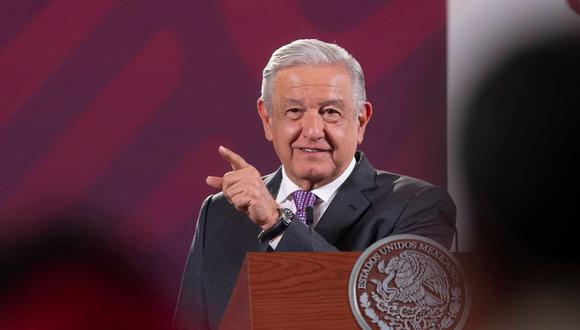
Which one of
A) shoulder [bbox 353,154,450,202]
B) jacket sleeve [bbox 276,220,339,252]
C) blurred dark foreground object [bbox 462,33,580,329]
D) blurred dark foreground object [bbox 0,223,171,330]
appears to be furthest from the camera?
blurred dark foreground object [bbox 0,223,171,330]

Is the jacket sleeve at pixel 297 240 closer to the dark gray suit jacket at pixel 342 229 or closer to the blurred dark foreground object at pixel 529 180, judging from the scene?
the dark gray suit jacket at pixel 342 229

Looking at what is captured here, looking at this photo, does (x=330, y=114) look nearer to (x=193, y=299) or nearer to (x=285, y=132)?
(x=285, y=132)

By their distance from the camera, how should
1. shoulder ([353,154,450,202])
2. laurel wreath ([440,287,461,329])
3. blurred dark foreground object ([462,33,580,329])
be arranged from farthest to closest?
shoulder ([353,154,450,202]) → laurel wreath ([440,287,461,329]) → blurred dark foreground object ([462,33,580,329])

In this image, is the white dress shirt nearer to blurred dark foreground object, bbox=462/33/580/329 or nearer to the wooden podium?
the wooden podium

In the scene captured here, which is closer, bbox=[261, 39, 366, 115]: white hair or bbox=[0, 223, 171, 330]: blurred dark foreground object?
bbox=[261, 39, 366, 115]: white hair

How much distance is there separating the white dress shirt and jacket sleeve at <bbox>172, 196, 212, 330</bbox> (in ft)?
0.73

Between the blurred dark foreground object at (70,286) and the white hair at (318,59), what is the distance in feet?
2.37

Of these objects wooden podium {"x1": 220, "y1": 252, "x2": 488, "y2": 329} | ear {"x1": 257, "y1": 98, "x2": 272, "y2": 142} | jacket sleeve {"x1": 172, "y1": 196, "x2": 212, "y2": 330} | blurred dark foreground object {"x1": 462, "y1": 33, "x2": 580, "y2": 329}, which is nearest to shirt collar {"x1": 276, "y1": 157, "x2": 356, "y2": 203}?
ear {"x1": 257, "y1": 98, "x2": 272, "y2": 142}

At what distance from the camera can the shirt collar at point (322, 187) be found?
2062 mm

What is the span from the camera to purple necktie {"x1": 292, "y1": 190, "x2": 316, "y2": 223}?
203 cm

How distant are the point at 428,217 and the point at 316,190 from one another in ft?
0.94

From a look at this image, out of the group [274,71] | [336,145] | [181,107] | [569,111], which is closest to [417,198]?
[336,145]

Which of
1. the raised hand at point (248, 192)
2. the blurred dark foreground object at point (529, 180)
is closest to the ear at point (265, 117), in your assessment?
the raised hand at point (248, 192)

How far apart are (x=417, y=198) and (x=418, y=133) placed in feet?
2.11
